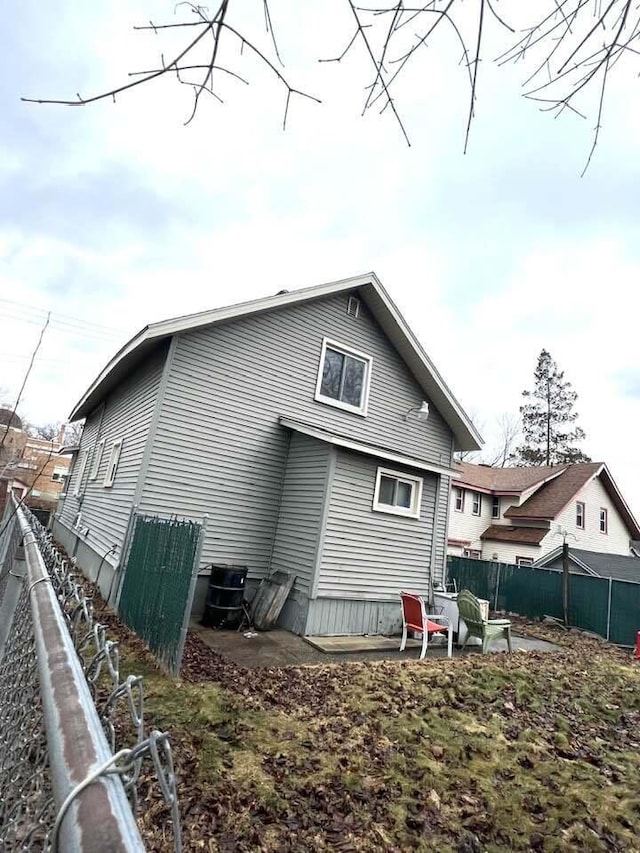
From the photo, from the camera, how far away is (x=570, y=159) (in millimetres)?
2896

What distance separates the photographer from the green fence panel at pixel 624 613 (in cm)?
1257

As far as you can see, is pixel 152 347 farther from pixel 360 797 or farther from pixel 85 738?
pixel 85 738

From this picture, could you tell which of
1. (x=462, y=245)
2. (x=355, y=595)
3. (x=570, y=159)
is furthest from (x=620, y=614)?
(x=570, y=159)

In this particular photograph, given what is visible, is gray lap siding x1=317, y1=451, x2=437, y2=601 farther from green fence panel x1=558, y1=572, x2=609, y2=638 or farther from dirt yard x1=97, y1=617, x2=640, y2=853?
green fence panel x1=558, y1=572, x2=609, y2=638

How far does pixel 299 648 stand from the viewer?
7.30 meters

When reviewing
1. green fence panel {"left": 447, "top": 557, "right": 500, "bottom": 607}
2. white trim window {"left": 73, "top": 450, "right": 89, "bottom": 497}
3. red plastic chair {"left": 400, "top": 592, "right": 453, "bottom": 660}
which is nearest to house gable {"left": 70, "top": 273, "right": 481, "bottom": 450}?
white trim window {"left": 73, "top": 450, "right": 89, "bottom": 497}

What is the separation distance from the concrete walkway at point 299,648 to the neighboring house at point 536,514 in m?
15.6

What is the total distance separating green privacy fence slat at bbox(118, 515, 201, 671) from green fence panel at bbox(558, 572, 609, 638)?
12595 millimetres

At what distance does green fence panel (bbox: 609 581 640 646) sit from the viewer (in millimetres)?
12570

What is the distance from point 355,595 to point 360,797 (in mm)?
5479

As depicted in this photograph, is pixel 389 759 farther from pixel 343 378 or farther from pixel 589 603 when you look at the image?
pixel 589 603

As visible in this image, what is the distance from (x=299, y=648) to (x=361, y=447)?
3.59 metres

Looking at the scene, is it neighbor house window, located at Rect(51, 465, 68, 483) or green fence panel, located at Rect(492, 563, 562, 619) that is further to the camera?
green fence panel, located at Rect(492, 563, 562, 619)

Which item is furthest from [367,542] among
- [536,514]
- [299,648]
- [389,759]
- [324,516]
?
[536,514]
